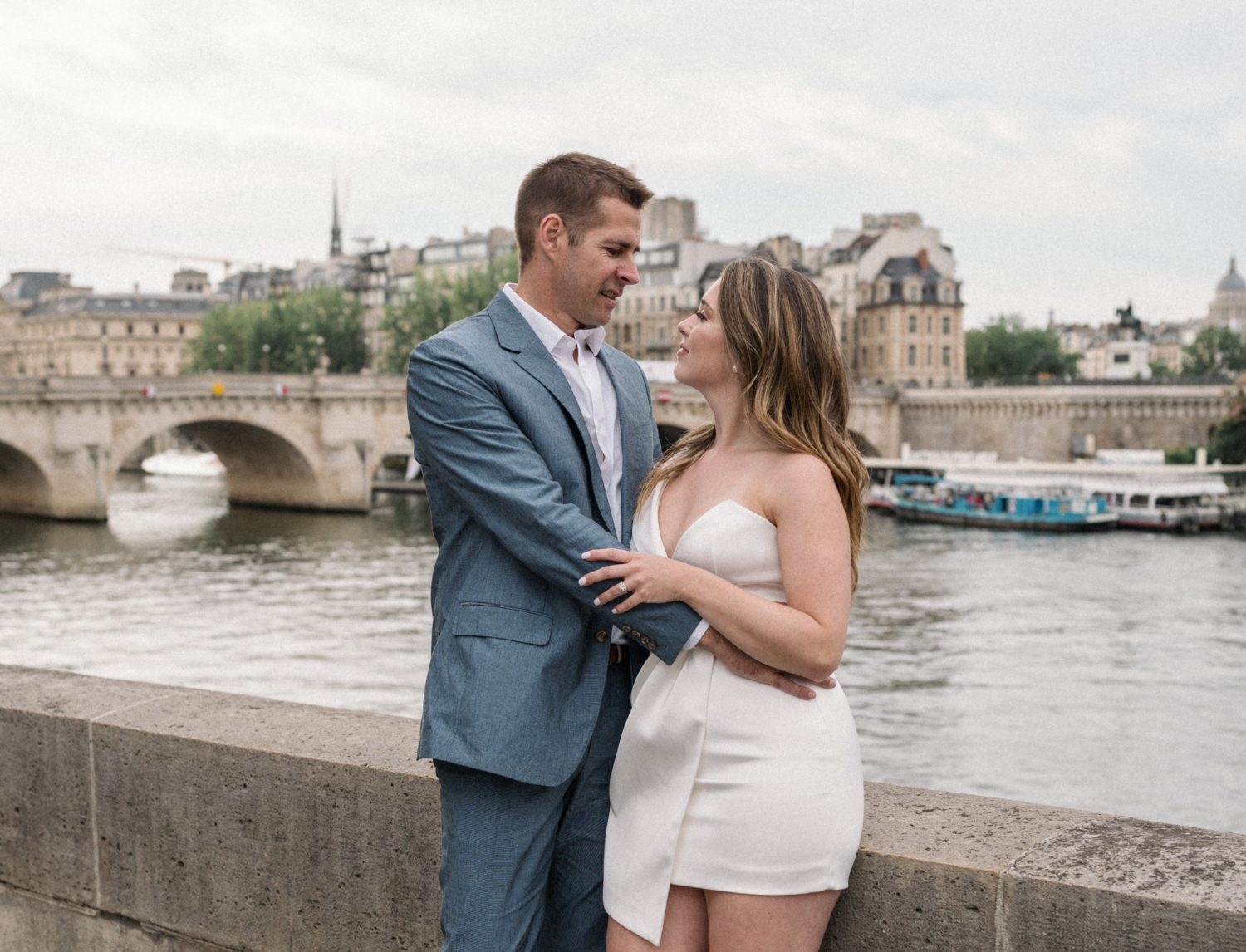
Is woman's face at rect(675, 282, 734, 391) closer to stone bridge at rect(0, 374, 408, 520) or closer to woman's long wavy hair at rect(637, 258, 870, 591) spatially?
woman's long wavy hair at rect(637, 258, 870, 591)

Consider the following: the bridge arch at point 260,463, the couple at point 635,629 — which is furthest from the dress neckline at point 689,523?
the bridge arch at point 260,463

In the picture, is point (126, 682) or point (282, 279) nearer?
point (126, 682)

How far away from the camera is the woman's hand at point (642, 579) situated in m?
1.98

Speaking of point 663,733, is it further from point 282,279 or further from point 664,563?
point 282,279

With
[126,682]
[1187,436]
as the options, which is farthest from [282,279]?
[126,682]

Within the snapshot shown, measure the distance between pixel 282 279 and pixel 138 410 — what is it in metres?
54.1

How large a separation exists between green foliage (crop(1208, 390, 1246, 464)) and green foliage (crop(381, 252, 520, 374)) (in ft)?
81.9

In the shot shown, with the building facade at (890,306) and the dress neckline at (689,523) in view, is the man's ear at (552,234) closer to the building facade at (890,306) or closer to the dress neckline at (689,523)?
the dress neckline at (689,523)

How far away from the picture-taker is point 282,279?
288 feet

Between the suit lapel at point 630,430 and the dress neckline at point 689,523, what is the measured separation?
0.11m

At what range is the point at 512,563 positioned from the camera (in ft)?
6.84

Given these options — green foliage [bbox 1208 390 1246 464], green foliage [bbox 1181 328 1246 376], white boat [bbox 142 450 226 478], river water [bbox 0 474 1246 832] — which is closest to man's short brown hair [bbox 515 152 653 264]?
river water [bbox 0 474 1246 832]

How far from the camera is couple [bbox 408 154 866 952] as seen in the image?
6.38ft

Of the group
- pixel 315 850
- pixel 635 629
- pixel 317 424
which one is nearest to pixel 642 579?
pixel 635 629
